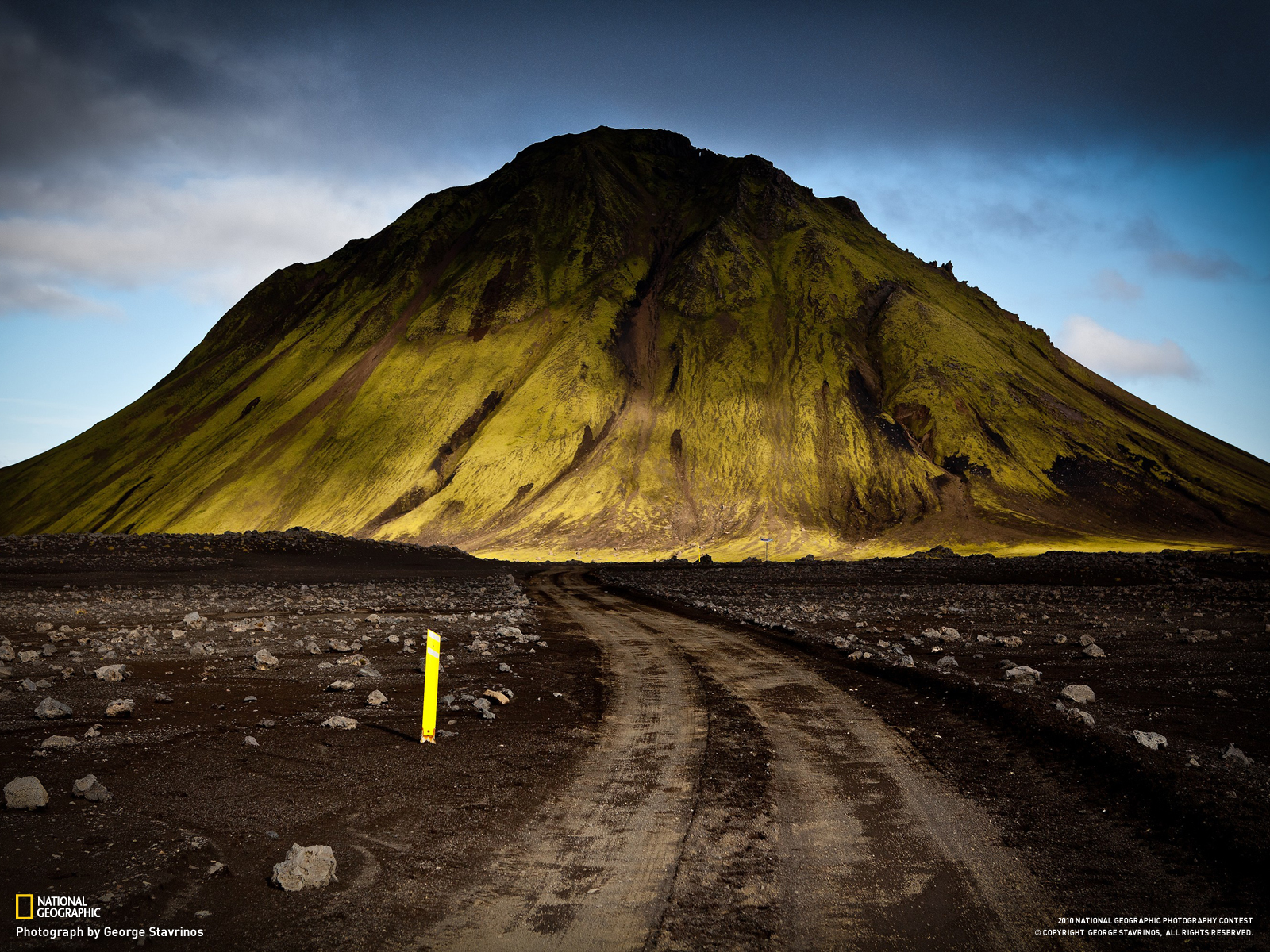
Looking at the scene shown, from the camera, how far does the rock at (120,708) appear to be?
9062 mm

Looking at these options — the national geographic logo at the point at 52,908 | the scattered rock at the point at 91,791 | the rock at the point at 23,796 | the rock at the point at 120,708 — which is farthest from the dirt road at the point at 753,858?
the rock at the point at 120,708

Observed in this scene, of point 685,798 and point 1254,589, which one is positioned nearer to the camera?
point 685,798

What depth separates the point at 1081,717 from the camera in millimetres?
8883

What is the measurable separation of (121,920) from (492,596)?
26.1 metres

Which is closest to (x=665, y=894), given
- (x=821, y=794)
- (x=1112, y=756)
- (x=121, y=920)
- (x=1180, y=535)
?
(x=821, y=794)

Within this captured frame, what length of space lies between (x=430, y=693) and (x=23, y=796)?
359cm

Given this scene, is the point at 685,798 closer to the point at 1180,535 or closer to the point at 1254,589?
the point at 1254,589

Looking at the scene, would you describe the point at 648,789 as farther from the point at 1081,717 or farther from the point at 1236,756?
the point at 1236,756

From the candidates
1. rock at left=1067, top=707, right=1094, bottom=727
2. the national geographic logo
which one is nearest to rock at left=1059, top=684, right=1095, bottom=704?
rock at left=1067, top=707, right=1094, bottom=727

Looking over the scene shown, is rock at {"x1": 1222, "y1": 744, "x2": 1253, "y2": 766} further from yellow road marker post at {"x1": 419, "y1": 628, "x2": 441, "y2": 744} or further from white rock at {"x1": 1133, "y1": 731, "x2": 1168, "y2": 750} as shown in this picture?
yellow road marker post at {"x1": 419, "y1": 628, "x2": 441, "y2": 744}

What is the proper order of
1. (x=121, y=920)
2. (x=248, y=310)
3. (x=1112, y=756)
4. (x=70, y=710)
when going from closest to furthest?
(x=121, y=920) → (x=1112, y=756) → (x=70, y=710) → (x=248, y=310)

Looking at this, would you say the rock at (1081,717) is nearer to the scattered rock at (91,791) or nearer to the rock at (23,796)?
the scattered rock at (91,791)

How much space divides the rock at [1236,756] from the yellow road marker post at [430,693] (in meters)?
8.14

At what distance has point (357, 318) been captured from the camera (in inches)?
5866
